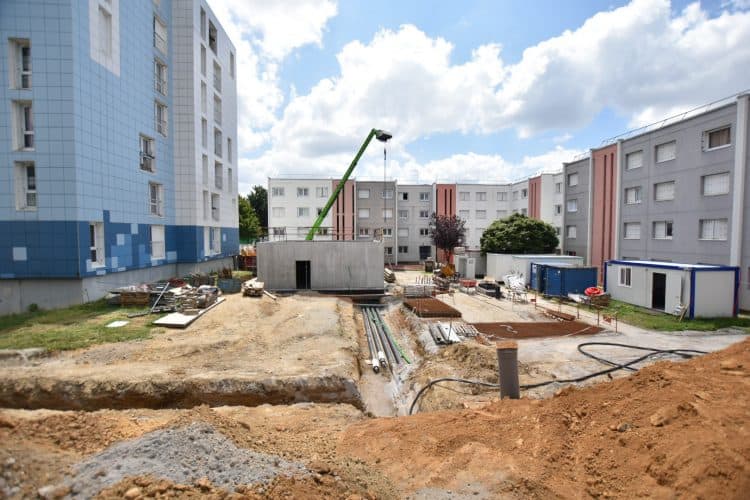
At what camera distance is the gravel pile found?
183 inches

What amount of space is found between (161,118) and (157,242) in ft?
26.7

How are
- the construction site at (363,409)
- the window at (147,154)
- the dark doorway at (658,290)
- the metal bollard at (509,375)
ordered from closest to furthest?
the construction site at (363,409) → the metal bollard at (509,375) → the dark doorway at (658,290) → the window at (147,154)

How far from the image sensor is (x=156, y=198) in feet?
77.3

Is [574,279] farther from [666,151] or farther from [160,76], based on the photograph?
[160,76]

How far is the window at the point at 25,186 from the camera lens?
1636 cm

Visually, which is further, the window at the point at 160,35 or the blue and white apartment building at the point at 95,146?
the window at the point at 160,35

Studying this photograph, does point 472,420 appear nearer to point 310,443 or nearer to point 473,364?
point 310,443

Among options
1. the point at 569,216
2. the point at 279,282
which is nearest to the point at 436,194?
the point at 569,216

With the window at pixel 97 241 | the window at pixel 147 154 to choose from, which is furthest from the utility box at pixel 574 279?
the window at pixel 147 154

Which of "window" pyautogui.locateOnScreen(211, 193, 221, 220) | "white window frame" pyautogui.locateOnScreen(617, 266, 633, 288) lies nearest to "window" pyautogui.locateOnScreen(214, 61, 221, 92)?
"window" pyautogui.locateOnScreen(211, 193, 221, 220)

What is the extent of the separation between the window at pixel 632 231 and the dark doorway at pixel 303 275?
80.0ft

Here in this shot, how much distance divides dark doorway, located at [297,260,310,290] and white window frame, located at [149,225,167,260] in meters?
8.53

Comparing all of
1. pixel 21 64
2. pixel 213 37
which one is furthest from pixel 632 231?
pixel 21 64

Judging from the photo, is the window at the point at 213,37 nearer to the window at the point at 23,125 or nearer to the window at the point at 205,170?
the window at the point at 205,170
